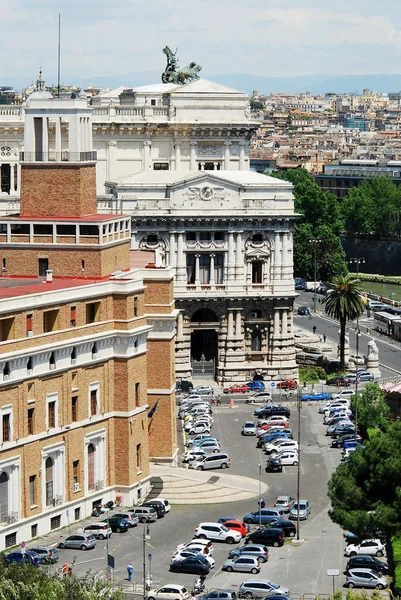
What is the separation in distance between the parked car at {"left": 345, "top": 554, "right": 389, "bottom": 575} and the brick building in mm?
14421

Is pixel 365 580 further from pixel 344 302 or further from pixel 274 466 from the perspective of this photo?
pixel 344 302

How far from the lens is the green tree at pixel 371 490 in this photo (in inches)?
3536

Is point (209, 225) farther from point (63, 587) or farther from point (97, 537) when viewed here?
point (63, 587)

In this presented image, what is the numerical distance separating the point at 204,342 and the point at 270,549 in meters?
49.8

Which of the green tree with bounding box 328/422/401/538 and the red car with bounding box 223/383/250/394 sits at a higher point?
the green tree with bounding box 328/422/401/538

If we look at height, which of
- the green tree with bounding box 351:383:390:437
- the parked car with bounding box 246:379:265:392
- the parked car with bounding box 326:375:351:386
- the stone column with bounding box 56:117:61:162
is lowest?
the parked car with bounding box 246:379:265:392

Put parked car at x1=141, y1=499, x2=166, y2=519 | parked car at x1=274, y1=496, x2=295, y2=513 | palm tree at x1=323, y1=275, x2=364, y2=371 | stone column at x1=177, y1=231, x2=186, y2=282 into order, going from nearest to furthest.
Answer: parked car at x1=141, y1=499, x2=166, y2=519
parked car at x1=274, y1=496, x2=295, y2=513
stone column at x1=177, y1=231, x2=186, y2=282
palm tree at x1=323, y1=275, x2=364, y2=371

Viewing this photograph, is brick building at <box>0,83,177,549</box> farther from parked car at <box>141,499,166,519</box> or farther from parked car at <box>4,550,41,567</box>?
parked car at <box>4,550,41,567</box>

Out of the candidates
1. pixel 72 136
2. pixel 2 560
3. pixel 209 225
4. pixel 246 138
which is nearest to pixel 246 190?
pixel 209 225

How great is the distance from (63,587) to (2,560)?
24.0ft

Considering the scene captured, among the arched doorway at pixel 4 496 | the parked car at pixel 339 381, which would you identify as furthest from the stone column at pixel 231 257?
the arched doorway at pixel 4 496

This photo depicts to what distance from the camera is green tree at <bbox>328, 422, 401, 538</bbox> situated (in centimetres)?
8981

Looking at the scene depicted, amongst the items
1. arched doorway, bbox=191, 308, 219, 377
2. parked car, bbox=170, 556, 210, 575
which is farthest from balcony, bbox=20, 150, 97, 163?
arched doorway, bbox=191, 308, 219, 377

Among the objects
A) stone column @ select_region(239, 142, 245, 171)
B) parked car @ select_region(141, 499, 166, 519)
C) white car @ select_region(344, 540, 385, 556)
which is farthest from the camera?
stone column @ select_region(239, 142, 245, 171)
